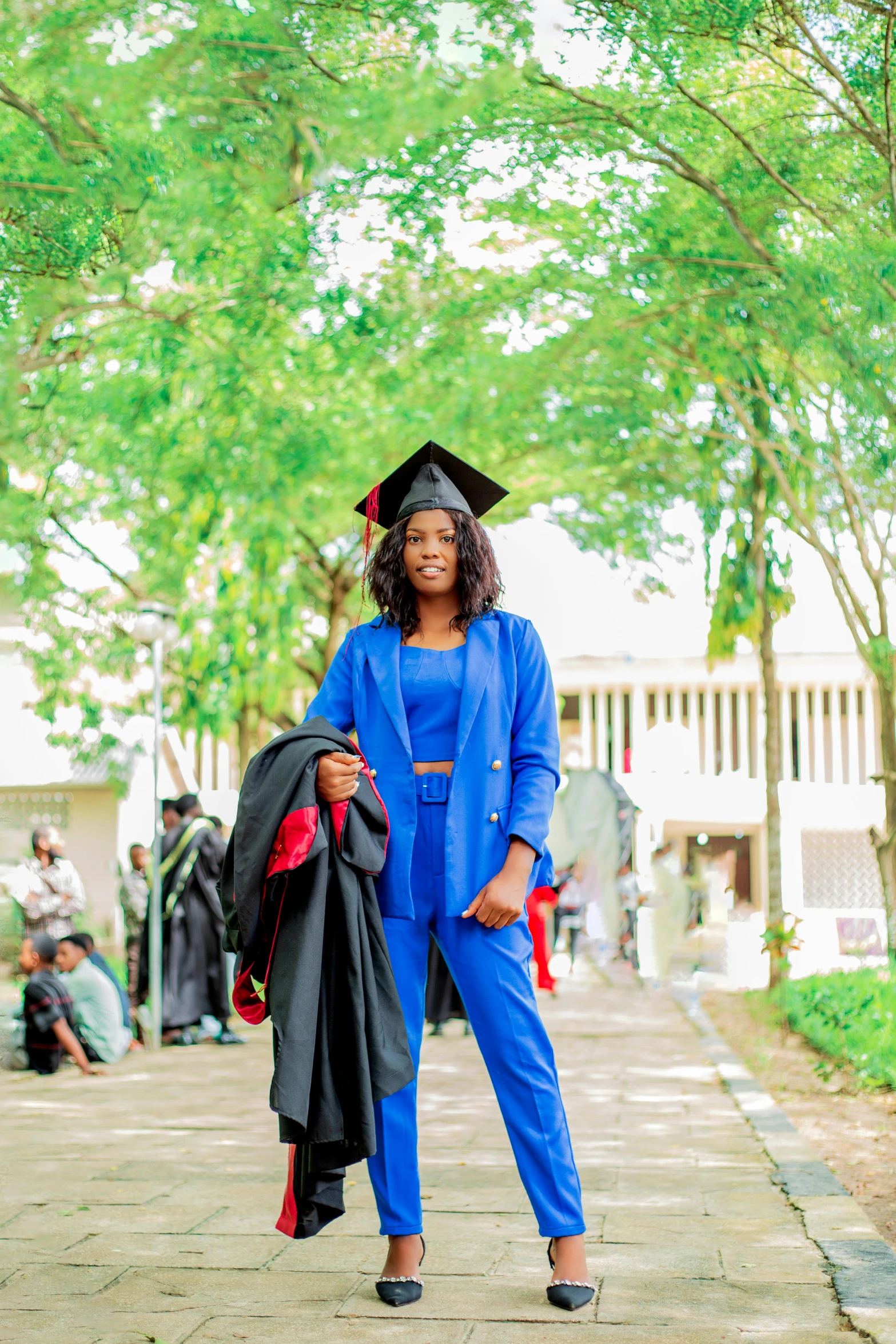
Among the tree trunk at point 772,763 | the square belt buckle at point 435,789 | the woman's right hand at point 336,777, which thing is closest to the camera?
the woman's right hand at point 336,777

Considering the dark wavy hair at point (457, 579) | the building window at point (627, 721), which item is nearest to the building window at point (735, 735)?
the building window at point (627, 721)

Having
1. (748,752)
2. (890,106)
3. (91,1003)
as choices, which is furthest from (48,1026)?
(748,752)

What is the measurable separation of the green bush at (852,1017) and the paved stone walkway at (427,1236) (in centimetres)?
77

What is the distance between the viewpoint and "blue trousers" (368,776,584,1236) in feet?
10.9

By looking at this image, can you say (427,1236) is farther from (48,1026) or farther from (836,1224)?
(48,1026)

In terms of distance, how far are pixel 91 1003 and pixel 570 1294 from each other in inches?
245

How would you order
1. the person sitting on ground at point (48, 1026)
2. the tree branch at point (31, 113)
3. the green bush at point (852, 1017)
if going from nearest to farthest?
the tree branch at point (31, 113) → the green bush at point (852, 1017) → the person sitting on ground at point (48, 1026)

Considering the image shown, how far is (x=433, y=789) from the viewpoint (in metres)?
3.44

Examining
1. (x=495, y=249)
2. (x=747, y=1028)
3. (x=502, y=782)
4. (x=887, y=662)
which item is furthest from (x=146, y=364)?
(x=502, y=782)

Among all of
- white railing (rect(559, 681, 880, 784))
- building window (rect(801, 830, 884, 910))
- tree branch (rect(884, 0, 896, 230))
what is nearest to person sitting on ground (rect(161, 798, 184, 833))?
tree branch (rect(884, 0, 896, 230))

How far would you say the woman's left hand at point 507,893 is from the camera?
10.9 ft

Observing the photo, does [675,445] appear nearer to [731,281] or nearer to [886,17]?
[731,281]

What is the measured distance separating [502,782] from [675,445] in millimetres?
9084

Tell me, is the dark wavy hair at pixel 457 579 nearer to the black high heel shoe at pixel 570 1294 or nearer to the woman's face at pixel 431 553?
the woman's face at pixel 431 553
